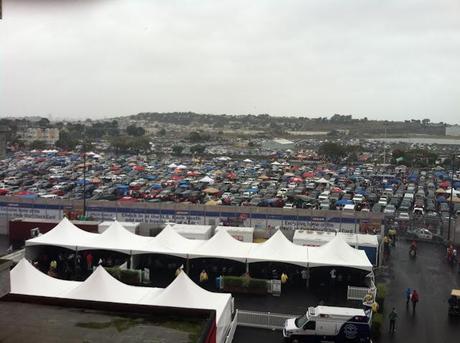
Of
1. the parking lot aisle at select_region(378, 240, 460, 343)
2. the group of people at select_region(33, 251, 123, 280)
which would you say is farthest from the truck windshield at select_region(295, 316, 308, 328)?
the group of people at select_region(33, 251, 123, 280)

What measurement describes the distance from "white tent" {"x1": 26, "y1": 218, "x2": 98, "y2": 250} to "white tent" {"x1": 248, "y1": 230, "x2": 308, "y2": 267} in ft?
16.3

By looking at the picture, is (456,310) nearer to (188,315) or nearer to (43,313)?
(188,315)

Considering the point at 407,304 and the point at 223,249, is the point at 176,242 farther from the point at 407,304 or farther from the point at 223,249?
the point at 407,304

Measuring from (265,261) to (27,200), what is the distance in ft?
38.9

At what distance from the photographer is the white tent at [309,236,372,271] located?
1241 cm

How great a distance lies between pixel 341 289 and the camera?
41.4ft

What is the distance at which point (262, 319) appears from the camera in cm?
1025

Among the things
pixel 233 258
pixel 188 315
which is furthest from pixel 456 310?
pixel 188 315

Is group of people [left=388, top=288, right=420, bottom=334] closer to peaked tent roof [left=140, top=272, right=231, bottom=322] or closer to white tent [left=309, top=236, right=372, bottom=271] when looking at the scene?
white tent [left=309, top=236, right=372, bottom=271]

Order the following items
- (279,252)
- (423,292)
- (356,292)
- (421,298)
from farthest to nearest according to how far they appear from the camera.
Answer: (279,252) → (423,292) → (421,298) → (356,292)

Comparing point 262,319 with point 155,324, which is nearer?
point 155,324

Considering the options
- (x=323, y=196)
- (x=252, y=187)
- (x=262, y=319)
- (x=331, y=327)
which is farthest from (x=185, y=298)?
(x=252, y=187)

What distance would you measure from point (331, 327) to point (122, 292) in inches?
170

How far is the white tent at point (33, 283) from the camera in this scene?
10109mm
